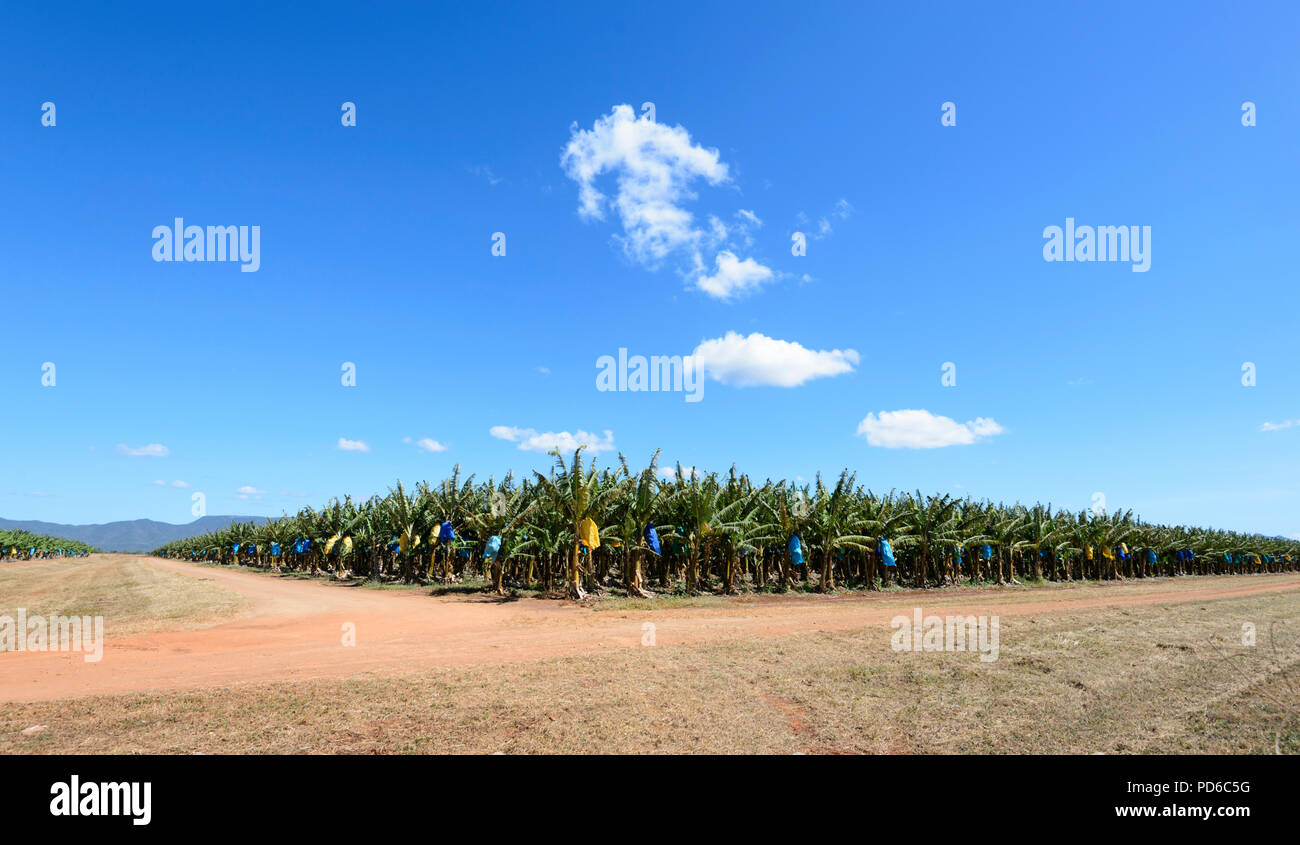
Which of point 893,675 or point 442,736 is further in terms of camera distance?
point 893,675

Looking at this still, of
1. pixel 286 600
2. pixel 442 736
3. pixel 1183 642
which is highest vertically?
pixel 442 736

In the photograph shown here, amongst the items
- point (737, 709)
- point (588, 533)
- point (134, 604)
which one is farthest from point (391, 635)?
point (134, 604)

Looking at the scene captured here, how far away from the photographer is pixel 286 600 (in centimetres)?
2142

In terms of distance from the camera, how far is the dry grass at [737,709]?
570 centimetres

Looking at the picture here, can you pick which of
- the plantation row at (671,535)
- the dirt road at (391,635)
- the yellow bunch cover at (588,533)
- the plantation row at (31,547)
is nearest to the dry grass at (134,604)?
the dirt road at (391,635)

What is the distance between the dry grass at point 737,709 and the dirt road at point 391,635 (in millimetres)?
1410

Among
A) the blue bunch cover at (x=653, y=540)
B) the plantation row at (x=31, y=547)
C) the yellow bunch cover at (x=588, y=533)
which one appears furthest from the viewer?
the plantation row at (x=31, y=547)

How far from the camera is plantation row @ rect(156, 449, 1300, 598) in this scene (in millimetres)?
21594

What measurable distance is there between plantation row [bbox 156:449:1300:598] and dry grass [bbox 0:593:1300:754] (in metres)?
11.3

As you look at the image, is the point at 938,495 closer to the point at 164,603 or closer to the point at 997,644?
the point at 997,644

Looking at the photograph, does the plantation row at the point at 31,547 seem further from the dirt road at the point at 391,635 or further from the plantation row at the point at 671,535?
the dirt road at the point at 391,635

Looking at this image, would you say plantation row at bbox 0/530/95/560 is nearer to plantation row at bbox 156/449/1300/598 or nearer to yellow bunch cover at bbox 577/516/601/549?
plantation row at bbox 156/449/1300/598
